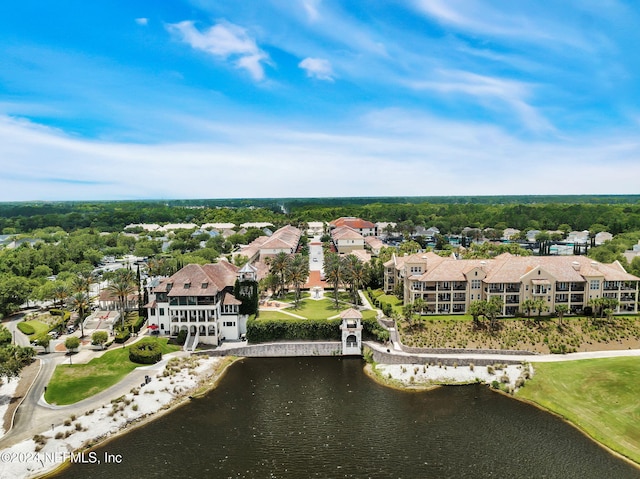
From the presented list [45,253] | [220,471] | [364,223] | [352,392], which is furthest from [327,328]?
[364,223]

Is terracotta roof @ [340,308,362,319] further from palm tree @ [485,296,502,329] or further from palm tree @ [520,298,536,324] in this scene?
palm tree @ [520,298,536,324]

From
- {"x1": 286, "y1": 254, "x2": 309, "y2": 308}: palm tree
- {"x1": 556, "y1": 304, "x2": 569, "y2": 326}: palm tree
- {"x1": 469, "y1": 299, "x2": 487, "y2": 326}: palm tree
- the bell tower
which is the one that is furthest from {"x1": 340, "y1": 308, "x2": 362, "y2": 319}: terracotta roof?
{"x1": 556, "y1": 304, "x2": 569, "y2": 326}: palm tree

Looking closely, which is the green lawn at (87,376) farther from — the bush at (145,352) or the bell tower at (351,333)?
the bell tower at (351,333)

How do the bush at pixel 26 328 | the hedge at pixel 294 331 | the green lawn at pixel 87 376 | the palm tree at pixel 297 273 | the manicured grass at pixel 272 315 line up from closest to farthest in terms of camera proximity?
the green lawn at pixel 87 376
the hedge at pixel 294 331
the manicured grass at pixel 272 315
the bush at pixel 26 328
the palm tree at pixel 297 273

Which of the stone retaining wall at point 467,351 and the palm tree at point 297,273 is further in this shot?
the palm tree at point 297,273

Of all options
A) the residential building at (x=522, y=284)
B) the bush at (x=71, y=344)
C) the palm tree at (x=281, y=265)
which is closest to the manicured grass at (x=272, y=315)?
the palm tree at (x=281, y=265)

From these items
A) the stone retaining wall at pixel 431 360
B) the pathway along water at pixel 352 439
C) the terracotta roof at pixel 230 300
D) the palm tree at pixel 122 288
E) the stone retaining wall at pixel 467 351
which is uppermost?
the palm tree at pixel 122 288
